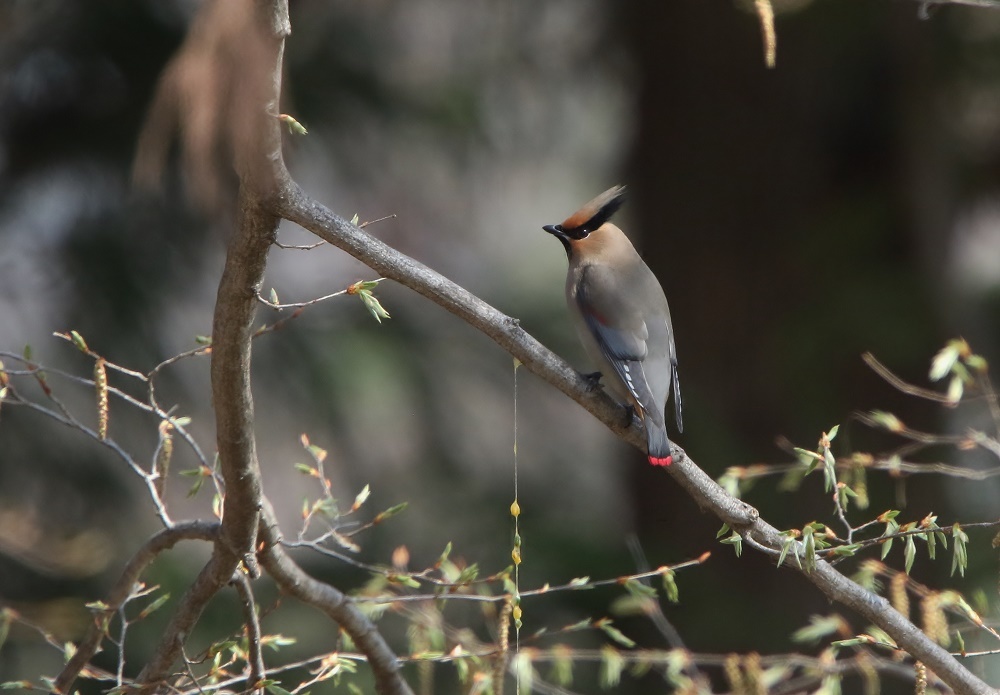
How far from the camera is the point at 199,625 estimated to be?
545cm

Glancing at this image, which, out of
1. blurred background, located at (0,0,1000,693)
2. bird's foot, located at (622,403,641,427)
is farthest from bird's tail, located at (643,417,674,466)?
blurred background, located at (0,0,1000,693)

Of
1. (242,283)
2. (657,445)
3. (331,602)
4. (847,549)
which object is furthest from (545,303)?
(242,283)

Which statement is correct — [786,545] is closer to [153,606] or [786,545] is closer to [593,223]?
[153,606]

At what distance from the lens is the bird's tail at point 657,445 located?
219 cm

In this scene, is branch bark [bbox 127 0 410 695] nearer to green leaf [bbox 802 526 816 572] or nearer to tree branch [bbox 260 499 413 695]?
tree branch [bbox 260 499 413 695]

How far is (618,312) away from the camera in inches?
126

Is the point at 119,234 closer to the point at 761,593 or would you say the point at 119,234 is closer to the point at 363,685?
the point at 363,685

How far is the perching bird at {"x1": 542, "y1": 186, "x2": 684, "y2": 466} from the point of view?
3.03 m

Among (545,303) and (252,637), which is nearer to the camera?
(252,637)

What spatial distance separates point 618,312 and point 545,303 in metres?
3.30

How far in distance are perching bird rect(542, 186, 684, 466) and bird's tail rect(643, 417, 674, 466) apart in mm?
108

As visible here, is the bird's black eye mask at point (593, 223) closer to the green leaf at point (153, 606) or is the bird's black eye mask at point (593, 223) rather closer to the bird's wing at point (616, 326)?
the bird's wing at point (616, 326)

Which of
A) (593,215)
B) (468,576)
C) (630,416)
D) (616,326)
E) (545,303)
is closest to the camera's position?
(468,576)

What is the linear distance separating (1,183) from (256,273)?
410cm
